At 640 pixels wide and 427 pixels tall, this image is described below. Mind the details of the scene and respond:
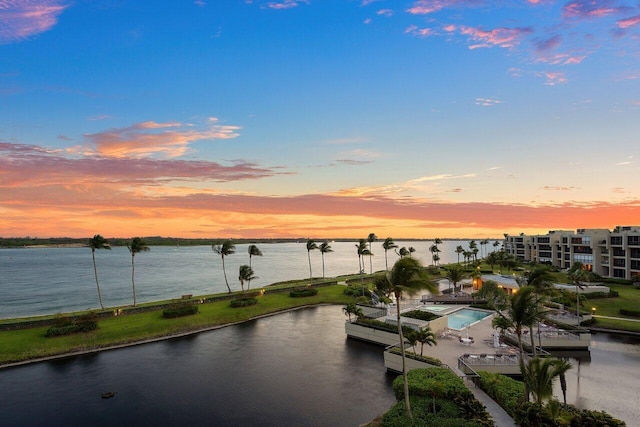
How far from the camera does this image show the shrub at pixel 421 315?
45.2 meters

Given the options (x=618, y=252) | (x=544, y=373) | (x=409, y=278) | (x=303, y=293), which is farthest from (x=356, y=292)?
(x=618, y=252)

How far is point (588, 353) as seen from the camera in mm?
37250

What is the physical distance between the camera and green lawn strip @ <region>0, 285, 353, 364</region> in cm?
4019

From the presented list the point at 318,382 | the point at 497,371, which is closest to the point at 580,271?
the point at 497,371

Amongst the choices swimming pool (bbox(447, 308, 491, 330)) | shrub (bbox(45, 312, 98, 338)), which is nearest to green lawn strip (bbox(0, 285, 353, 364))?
shrub (bbox(45, 312, 98, 338))

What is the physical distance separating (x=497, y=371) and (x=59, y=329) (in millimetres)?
49828

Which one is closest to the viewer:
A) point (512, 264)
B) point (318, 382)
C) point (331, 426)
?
point (331, 426)

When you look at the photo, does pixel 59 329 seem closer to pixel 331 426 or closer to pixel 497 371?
pixel 331 426

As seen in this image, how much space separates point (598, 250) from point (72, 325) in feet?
373

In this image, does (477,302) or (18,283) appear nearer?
(477,302)

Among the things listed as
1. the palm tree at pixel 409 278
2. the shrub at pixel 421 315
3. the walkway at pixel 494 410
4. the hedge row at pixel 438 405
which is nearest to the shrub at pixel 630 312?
the shrub at pixel 421 315

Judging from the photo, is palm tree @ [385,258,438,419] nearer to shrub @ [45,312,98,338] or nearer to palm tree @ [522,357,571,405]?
palm tree @ [522,357,571,405]

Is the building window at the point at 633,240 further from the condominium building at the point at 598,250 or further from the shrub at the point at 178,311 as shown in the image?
the shrub at the point at 178,311

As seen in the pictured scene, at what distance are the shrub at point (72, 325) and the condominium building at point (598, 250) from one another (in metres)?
106
